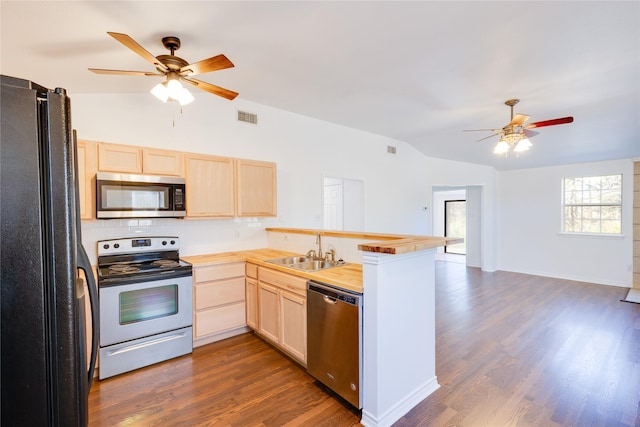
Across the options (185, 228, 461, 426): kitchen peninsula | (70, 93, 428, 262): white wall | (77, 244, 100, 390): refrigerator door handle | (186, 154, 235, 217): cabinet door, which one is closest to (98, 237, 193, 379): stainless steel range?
(70, 93, 428, 262): white wall

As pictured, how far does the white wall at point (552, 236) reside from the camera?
18.9 feet

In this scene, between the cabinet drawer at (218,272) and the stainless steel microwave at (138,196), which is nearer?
the stainless steel microwave at (138,196)

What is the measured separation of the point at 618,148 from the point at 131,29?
7.36 metres

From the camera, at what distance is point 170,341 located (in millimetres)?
3008

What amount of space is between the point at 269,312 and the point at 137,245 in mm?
1622

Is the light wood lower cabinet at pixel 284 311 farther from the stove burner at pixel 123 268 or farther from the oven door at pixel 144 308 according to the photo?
the stove burner at pixel 123 268

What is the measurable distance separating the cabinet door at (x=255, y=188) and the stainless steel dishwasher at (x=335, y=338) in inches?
67.8

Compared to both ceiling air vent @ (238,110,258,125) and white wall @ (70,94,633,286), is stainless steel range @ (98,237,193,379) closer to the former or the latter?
white wall @ (70,94,633,286)

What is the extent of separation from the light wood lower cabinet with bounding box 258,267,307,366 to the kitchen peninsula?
0.13m

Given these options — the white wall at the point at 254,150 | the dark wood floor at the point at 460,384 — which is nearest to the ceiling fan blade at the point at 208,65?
the white wall at the point at 254,150

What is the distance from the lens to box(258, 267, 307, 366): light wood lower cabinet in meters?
2.69

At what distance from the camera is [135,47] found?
1.94 meters

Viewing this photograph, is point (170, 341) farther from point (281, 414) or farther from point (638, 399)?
point (638, 399)

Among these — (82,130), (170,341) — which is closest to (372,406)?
(170,341)
